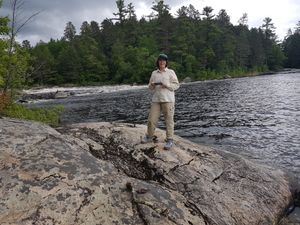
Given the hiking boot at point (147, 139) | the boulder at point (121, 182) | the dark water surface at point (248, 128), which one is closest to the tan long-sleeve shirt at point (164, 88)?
the hiking boot at point (147, 139)

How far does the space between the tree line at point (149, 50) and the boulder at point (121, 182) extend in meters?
71.7

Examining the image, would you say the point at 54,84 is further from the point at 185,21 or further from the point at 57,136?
the point at 57,136

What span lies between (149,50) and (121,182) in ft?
291

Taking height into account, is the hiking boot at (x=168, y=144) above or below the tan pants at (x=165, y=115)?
below

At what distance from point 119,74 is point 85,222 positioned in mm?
80175

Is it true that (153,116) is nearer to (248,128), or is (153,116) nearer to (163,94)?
(163,94)

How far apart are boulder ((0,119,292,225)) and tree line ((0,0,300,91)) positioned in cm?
7166

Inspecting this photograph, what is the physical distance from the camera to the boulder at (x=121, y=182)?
213 inches

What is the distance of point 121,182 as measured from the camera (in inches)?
247

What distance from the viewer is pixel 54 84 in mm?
83000

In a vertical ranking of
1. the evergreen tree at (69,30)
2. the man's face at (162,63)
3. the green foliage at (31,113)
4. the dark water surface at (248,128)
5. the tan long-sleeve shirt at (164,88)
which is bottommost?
the dark water surface at (248,128)

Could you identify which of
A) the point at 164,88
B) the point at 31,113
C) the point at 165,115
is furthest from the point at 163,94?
the point at 31,113

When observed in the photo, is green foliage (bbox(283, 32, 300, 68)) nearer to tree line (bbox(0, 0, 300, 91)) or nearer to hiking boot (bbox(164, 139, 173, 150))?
tree line (bbox(0, 0, 300, 91))

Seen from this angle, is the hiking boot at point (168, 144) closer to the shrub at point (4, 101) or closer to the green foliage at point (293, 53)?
the shrub at point (4, 101)
